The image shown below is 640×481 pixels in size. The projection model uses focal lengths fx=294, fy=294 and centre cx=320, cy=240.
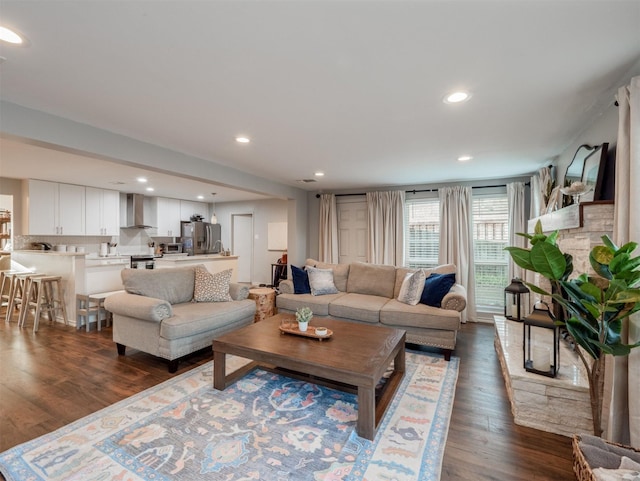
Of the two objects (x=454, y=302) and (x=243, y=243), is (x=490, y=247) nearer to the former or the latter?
(x=454, y=302)

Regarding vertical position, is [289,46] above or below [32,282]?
above

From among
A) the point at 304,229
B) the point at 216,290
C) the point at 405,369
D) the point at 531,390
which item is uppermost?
the point at 304,229

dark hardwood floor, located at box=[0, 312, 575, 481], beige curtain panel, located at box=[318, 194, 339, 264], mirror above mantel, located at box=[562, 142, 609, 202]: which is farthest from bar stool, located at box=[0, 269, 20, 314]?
mirror above mantel, located at box=[562, 142, 609, 202]

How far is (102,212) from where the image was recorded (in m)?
6.38

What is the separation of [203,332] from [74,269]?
282cm

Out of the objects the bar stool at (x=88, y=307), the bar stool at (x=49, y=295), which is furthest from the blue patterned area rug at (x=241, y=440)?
the bar stool at (x=49, y=295)

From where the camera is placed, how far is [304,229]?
20.3 ft

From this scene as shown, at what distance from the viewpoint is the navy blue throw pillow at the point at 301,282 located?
14.9 feet

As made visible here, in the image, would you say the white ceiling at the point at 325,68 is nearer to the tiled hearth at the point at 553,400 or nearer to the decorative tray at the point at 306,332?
the decorative tray at the point at 306,332

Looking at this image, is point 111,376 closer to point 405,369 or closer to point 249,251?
point 405,369

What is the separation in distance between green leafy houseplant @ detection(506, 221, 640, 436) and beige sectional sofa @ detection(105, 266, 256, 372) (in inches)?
116

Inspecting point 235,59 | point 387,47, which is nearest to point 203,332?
point 235,59

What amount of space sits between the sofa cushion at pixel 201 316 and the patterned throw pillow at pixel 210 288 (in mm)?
94

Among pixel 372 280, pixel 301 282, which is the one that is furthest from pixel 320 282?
pixel 372 280
